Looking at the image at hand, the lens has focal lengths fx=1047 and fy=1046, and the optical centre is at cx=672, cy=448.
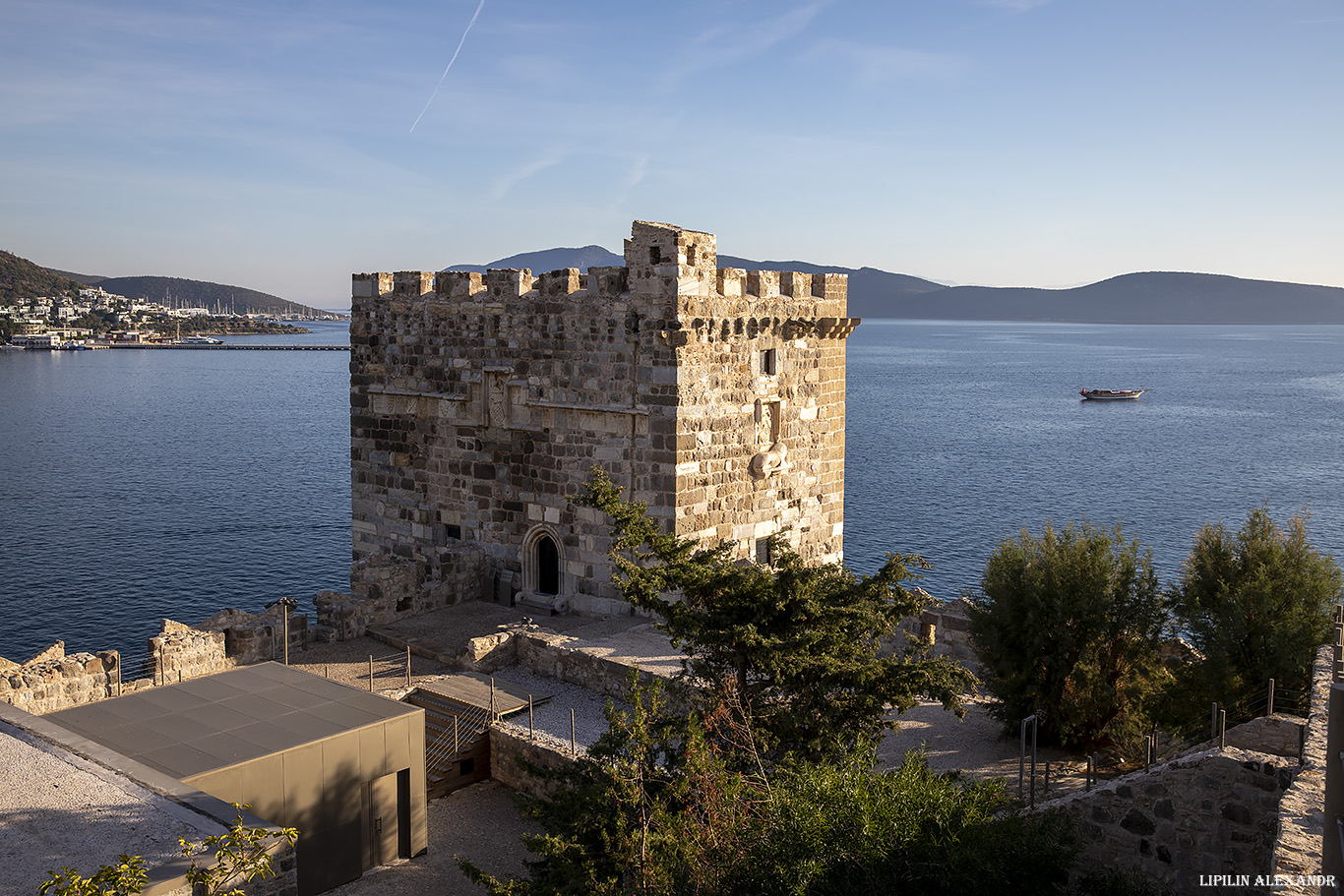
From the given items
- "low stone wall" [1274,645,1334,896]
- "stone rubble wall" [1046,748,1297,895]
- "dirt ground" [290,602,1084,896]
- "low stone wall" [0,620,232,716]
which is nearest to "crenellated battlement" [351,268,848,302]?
"dirt ground" [290,602,1084,896]

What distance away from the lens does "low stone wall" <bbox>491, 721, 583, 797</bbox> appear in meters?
14.5

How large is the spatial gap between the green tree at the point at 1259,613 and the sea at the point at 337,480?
126 centimetres

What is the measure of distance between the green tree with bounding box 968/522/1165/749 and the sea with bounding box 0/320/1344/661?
1.12 meters

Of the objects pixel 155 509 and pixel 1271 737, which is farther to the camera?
pixel 155 509

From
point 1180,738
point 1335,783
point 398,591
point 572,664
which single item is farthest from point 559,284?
point 1335,783

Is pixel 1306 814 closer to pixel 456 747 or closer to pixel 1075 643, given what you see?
pixel 1075 643

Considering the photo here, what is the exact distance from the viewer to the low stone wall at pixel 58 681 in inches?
570

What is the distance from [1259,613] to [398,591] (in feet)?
47.6

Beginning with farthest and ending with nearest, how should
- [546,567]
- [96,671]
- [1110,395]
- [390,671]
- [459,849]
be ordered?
[1110,395]
[546,567]
[390,671]
[96,671]
[459,849]

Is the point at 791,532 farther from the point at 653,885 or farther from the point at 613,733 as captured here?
the point at 653,885

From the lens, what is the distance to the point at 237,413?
9625 cm

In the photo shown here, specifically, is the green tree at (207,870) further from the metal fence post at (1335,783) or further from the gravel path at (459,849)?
the metal fence post at (1335,783)

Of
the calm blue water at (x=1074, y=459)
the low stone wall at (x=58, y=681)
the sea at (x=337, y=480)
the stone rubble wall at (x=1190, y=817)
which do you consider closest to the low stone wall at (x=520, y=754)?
the low stone wall at (x=58, y=681)

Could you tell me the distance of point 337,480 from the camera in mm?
59594
